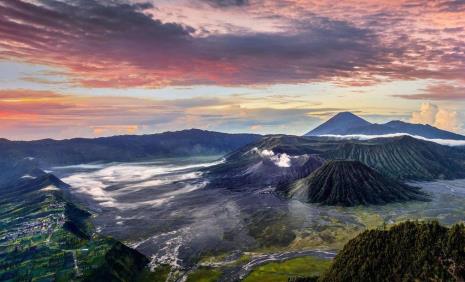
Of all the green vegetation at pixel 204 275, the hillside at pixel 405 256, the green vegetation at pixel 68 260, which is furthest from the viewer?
the green vegetation at pixel 204 275

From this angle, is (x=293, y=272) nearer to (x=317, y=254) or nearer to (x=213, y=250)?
(x=317, y=254)

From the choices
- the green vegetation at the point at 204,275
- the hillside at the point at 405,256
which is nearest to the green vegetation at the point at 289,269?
the green vegetation at the point at 204,275

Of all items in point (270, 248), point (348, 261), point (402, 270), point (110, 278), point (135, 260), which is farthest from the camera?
point (270, 248)

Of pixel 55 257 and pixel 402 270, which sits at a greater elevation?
pixel 402 270

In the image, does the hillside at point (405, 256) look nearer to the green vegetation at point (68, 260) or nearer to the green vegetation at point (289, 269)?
the green vegetation at point (289, 269)

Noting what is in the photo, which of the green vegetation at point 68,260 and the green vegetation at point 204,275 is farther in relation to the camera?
the green vegetation at point 204,275

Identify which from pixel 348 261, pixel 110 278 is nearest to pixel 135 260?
pixel 110 278

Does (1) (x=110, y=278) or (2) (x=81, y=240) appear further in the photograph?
(2) (x=81, y=240)
